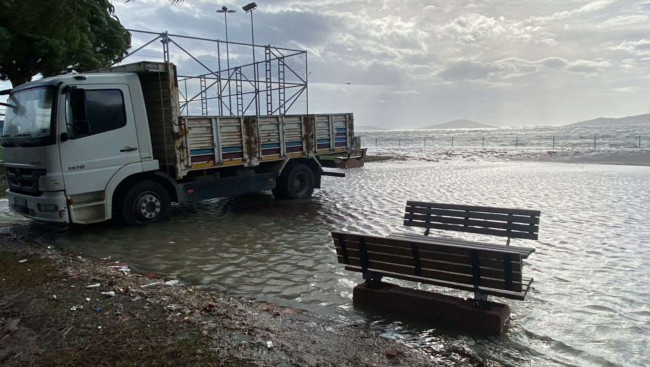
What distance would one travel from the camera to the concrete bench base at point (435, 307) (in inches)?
166

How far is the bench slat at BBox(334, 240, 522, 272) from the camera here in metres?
4.04

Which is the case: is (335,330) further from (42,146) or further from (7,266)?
(42,146)

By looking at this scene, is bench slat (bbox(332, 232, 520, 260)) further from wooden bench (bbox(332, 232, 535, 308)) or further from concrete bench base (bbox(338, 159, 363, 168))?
concrete bench base (bbox(338, 159, 363, 168))

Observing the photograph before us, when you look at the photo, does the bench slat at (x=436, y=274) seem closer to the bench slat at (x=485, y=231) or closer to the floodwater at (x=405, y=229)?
the floodwater at (x=405, y=229)

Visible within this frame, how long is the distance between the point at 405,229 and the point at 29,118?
7120 mm

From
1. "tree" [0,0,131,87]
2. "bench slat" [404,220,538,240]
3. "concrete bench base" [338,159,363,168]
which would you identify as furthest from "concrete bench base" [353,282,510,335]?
"tree" [0,0,131,87]

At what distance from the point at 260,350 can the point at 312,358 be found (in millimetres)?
447

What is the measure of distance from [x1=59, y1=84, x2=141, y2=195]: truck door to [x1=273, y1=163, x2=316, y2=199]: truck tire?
4216 millimetres

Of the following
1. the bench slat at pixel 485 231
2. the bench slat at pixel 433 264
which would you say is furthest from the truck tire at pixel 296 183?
the bench slat at pixel 433 264

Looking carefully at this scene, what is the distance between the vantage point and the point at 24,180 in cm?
838

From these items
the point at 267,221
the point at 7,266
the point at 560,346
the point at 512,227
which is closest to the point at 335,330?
the point at 560,346

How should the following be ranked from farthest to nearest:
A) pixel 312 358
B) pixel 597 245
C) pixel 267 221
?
pixel 267 221
pixel 597 245
pixel 312 358

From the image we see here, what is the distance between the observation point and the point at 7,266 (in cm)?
637

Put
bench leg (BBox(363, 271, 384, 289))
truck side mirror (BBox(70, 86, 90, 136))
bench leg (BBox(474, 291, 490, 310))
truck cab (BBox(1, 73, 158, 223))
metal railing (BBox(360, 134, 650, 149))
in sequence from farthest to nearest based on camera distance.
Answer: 1. metal railing (BBox(360, 134, 650, 149))
2. truck cab (BBox(1, 73, 158, 223))
3. truck side mirror (BBox(70, 86, 90, 136))
4. bench leg (BBox(363, 271, 384, 289))
5. bench leg (BBox(474, 291, 490, 310))
